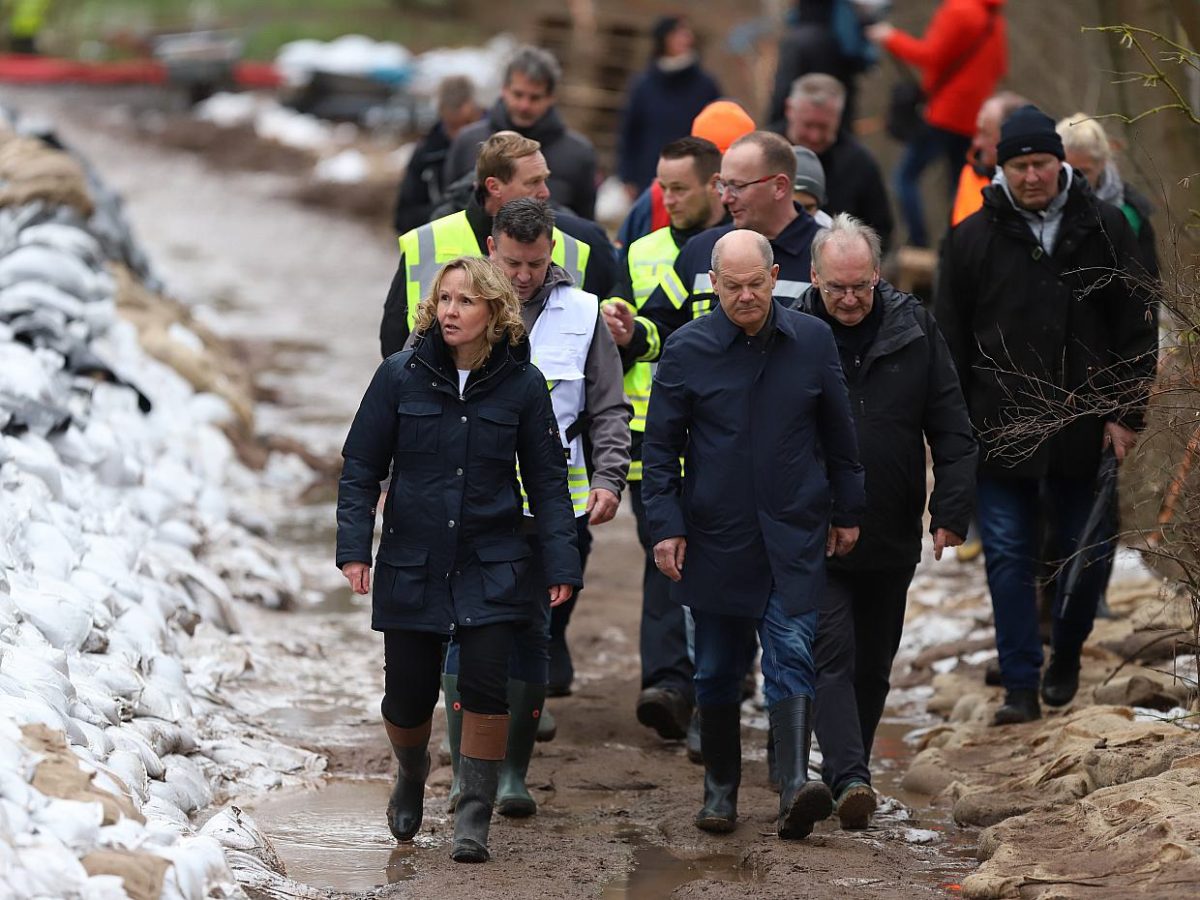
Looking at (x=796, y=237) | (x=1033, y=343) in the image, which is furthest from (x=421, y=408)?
(x=1033, y=343)

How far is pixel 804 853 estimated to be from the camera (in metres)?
5.61

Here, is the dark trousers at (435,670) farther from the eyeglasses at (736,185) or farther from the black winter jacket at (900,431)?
the eyeglasses at (736,185)

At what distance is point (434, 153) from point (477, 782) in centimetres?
488

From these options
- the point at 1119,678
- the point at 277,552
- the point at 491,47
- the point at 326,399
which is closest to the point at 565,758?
the point at 1119,678

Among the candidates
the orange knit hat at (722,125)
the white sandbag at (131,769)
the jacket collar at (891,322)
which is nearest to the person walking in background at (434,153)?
the orange knit hat at (722,125)

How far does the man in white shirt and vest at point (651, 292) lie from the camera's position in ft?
23.1

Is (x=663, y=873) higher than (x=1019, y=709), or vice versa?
(x=1019, y=709)

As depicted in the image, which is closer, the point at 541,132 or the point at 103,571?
the point at 103,571

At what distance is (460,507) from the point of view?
5.54 metres

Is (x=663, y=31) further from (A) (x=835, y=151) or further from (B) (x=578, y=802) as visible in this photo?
(B) (x=578, y=802)

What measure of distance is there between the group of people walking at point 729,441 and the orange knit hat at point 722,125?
1.75 ft

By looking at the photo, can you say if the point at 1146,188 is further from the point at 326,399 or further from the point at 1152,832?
the point at 326,399

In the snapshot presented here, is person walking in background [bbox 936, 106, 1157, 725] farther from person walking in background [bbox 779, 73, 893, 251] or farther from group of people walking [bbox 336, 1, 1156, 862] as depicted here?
person walking in background [bbox 779, 73, 893, 251]

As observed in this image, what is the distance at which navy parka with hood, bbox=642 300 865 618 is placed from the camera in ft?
18.6
